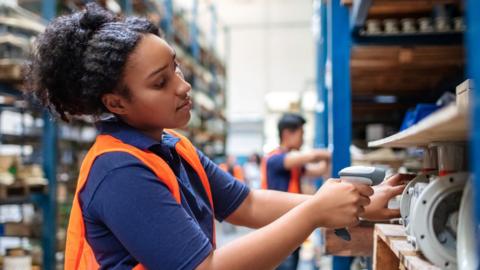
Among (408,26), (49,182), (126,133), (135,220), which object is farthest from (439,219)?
(49,182)

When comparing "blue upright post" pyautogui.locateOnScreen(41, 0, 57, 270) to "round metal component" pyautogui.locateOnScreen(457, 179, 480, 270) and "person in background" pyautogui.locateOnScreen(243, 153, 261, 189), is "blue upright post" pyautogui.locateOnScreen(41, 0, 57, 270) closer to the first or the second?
"round metal component" pyautogui.locateOnScreen(457, 179, 480, 270)

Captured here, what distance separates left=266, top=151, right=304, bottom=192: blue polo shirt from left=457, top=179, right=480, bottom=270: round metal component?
12.7 feet

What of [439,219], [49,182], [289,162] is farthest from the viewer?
[289,162]

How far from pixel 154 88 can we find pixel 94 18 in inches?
14.1

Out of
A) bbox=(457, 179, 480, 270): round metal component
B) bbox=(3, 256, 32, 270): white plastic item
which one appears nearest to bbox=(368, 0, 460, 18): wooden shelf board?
bbox=(457, 179, 480, 270): round metal component

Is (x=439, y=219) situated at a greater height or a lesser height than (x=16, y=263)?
greater

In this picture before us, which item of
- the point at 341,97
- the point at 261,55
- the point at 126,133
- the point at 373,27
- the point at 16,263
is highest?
the point at 261,55

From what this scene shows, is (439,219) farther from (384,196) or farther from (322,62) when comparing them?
(322,62)

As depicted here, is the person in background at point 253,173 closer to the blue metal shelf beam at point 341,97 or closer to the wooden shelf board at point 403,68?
the wooden shelf board at point 403,68

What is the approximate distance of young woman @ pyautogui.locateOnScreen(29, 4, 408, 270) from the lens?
1.36 metres

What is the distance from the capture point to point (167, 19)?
770 centimetres

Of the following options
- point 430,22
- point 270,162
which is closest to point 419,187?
point 430,22

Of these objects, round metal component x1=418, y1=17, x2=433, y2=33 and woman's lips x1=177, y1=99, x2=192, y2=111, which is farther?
round metal component x1=418, y1=17, x2=433, y2=33

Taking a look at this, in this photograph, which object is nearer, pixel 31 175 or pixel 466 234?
pixel 466 234
